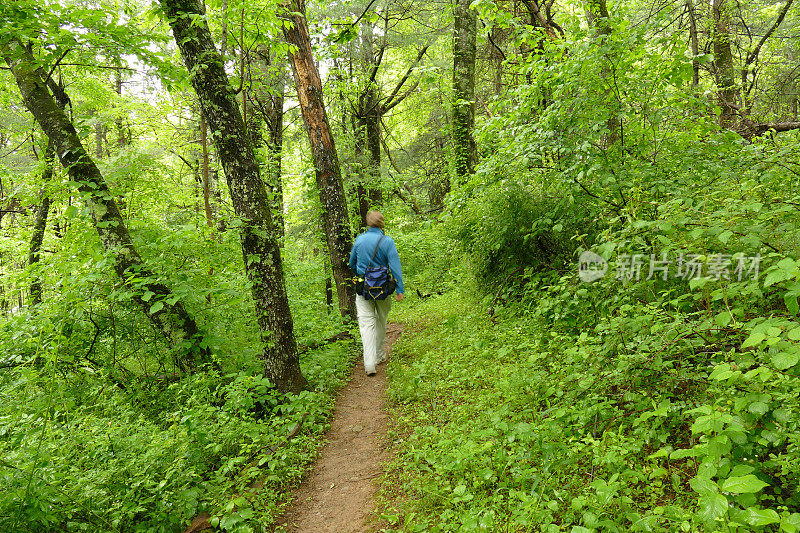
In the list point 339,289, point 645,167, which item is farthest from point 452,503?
point 339,289

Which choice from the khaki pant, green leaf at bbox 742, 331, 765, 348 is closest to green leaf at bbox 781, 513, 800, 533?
green leaf at bbox 742, 331, 765, 348

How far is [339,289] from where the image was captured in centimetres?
888

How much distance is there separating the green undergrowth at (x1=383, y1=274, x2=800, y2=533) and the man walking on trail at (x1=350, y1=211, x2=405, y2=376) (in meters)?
1.76

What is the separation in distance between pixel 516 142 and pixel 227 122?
13.2 ft

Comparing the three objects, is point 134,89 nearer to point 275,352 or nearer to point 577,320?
point 275,352

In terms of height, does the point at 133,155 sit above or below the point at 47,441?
above

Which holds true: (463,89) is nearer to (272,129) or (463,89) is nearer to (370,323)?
(272,129)

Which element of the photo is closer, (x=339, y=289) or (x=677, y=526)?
(x=677, y=526)

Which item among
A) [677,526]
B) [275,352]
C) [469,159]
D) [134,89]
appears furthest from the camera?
[134,89]

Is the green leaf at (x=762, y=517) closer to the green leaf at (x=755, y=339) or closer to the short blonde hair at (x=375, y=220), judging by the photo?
the green leaf at (x=755, y=339)

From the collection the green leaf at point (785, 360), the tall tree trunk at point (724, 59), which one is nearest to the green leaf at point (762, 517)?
the green leaf at point (785, 360)

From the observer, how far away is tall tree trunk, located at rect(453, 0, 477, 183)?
1077 cm

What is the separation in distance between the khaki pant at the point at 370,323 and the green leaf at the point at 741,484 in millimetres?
5288

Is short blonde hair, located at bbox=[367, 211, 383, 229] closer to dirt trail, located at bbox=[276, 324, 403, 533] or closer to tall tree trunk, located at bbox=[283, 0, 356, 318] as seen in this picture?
tall tree trunk, located at bbox=[283, 0, 356, 318]
